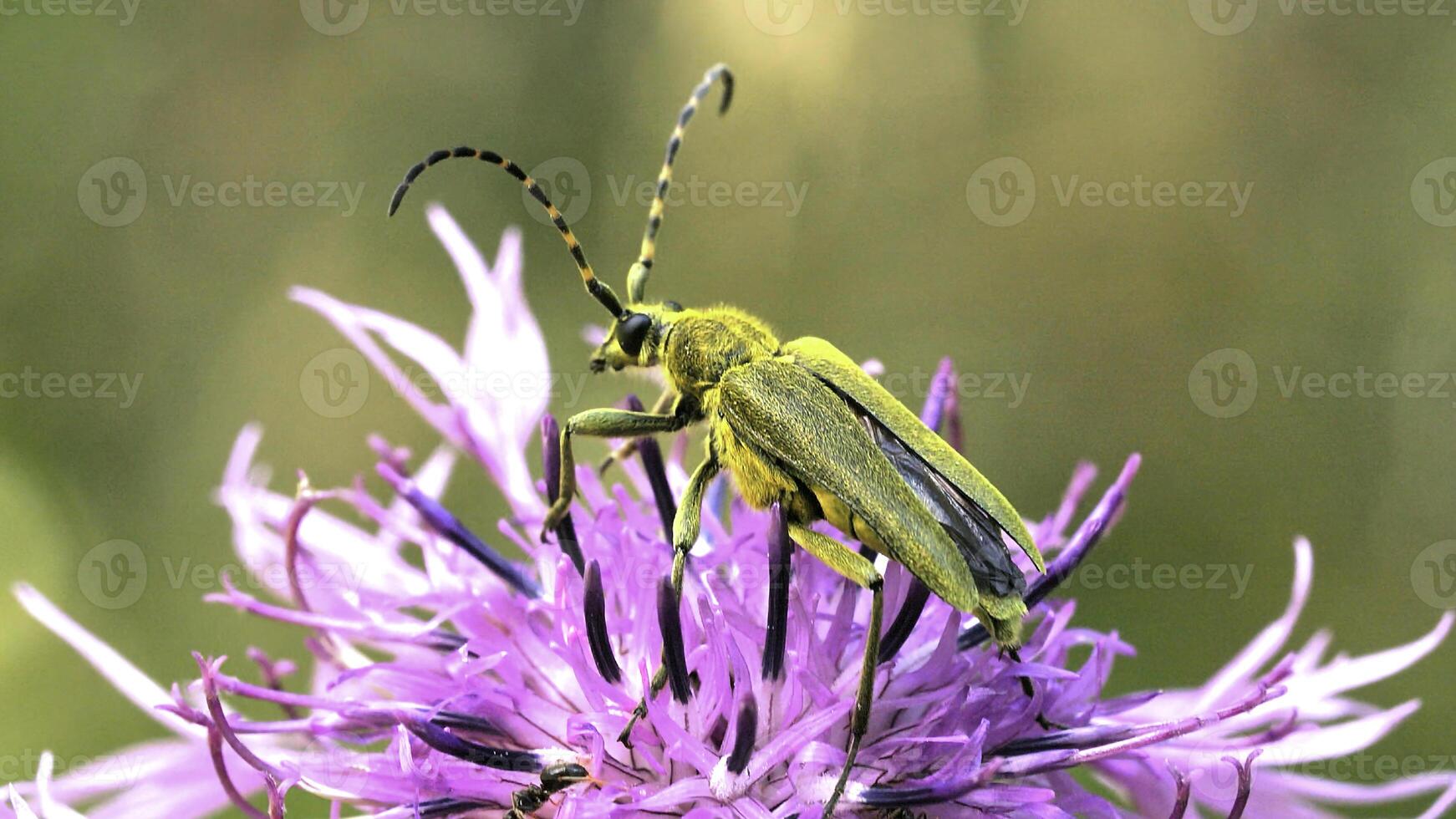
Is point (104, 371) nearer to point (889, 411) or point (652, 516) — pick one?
point (652, 516)

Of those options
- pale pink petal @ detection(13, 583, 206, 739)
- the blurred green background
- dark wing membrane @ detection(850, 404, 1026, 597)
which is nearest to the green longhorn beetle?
dark wing membrane @ detection(850, 404, 1026, 597)

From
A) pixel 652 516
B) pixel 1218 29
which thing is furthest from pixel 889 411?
pixel 1218 29

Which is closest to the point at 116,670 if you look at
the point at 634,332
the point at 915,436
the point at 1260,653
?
the point at 634,332

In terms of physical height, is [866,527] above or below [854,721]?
above

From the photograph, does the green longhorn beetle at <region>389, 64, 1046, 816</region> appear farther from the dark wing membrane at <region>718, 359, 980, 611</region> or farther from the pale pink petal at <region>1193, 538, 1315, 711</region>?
→ the pale pink petal at <region>1193, 538, 1315, 711</region>

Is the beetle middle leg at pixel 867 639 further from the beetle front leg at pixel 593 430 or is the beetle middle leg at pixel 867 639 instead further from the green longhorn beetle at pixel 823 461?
the beetle front leg at pixel 593 430

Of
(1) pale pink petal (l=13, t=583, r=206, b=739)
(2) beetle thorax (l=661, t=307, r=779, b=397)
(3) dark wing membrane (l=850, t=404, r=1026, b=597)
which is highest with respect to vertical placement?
(2) beetle thorax (l=661, t=307, r=779, b=397)

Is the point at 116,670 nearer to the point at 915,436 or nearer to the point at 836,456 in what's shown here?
the point at 836,456

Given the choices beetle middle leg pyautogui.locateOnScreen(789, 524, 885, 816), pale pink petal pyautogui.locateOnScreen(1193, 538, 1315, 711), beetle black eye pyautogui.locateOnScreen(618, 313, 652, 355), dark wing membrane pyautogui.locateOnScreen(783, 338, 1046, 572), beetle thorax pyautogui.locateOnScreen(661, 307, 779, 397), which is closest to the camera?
beetle middle leg pyautogui.locateOnScreen(789, 524, 885, 816)
